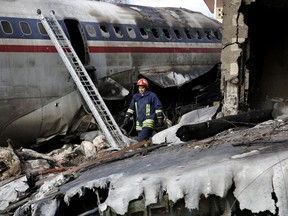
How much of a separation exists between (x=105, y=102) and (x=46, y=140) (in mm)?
2162

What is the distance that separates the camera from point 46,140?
13977 millimetres

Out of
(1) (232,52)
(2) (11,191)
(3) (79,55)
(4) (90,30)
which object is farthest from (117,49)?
(2) (11,191)

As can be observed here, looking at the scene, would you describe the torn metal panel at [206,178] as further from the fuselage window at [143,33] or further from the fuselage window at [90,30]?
the fuselage window at [143,33]

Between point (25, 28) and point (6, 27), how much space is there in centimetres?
57

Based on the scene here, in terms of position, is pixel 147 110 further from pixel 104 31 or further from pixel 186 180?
pixel 104 31

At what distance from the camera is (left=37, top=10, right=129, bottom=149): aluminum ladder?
44.0ft

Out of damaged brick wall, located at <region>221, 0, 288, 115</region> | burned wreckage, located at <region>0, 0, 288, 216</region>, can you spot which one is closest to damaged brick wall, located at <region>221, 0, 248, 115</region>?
damaged brick wall, located at <region>221, 0, 288, 115</region>

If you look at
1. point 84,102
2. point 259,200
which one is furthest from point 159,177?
point 84,102

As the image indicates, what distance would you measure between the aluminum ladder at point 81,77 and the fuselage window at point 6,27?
106cm

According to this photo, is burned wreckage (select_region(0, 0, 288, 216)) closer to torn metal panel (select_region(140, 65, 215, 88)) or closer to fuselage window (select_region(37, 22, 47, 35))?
fuselage window (select_region(37, 22, 47, 35))

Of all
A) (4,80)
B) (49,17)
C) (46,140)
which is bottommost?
(46,140)

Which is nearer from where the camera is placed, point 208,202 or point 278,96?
point 208,202

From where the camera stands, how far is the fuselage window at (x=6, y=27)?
505 inches

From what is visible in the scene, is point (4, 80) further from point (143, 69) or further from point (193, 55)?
point (193, 55)
